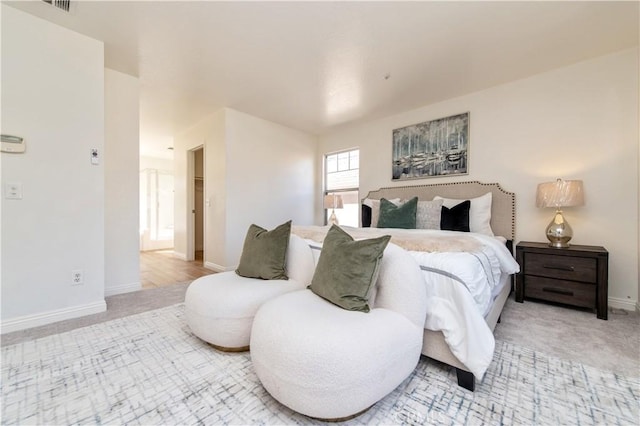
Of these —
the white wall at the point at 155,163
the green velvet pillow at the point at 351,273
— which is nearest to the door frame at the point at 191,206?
the white wall at the point at 155,163

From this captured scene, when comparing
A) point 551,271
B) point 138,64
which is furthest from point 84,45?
point 551,271

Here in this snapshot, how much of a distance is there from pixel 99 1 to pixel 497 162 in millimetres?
4236

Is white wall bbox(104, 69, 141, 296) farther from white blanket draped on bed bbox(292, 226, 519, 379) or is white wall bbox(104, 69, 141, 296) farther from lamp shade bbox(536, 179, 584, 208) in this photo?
lamp shade bbox(536, 179, 584, 208)

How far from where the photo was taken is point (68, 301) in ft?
7.37

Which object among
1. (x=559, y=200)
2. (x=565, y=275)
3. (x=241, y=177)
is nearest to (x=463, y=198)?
(x=559, y=200)

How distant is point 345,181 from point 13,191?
415 cm

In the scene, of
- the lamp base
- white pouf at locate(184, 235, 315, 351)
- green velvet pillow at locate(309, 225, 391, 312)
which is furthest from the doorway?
the lamp base

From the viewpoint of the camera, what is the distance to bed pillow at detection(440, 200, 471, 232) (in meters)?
2.91

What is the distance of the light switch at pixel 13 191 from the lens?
6.55 feet

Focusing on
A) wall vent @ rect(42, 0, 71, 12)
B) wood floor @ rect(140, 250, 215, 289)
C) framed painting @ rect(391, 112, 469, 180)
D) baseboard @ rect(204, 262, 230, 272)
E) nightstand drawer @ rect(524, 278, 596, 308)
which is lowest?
wood floor @ rect(140, 250, 215, 289)

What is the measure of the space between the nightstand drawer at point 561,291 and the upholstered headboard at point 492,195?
0.63m

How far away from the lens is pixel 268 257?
1945 millimetres

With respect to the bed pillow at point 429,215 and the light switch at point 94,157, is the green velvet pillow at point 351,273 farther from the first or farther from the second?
the light switch at point 94,157

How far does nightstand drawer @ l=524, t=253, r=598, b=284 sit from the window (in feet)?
8.28
